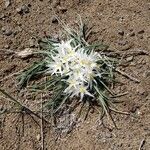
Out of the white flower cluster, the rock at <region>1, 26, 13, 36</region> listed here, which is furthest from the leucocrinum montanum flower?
the rock at <region>1, 26, 13, 36</region>

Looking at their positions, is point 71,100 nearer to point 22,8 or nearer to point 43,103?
point 43,103

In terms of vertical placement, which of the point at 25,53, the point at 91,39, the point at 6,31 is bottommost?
the point at 91,39

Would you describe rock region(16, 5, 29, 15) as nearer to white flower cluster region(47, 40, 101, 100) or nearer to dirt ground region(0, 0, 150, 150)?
dirt ground region(0, 0, 150, 150)

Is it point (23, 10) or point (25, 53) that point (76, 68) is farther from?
point (23, 10)

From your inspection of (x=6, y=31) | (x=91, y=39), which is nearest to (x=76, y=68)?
(x=91, y=39)

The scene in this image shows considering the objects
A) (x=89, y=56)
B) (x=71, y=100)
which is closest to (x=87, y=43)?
(x=89, y=56)

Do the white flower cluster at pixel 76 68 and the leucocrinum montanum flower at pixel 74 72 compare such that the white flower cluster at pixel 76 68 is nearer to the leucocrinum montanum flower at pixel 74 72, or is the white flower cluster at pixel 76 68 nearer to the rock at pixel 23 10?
the leucocrinum montanum flower at pixel 74 72
